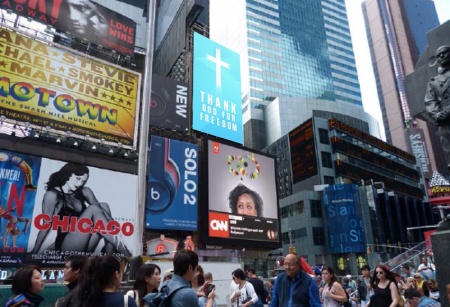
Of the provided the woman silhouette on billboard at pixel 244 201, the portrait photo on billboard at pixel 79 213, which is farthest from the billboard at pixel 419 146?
the portrait photo on billboard at pixel 79 213

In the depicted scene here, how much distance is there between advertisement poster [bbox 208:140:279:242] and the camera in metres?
32.5

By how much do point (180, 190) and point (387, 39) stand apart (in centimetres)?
17545

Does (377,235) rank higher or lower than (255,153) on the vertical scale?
lower

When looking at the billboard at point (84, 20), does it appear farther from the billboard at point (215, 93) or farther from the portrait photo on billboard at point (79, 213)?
the billboard at point (215, 93)

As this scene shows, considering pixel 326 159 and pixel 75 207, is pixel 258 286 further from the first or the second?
pixel 326 159

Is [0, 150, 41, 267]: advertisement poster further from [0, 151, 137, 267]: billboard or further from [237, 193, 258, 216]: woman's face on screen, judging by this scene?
[237, 193, 258, 216]: woman's face on screen

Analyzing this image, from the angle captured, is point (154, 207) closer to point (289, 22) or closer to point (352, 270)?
point (352, 270)

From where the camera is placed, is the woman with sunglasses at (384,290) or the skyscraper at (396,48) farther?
the skyscraper at (396,48)

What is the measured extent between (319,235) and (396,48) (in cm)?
14200

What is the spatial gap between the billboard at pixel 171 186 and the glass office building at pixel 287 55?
62.3 m

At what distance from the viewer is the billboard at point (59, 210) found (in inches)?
772

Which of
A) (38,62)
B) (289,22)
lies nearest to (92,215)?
(38,62)

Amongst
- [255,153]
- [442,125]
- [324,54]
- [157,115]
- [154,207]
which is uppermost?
[324,54]

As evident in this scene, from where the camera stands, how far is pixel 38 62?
21438 mm
